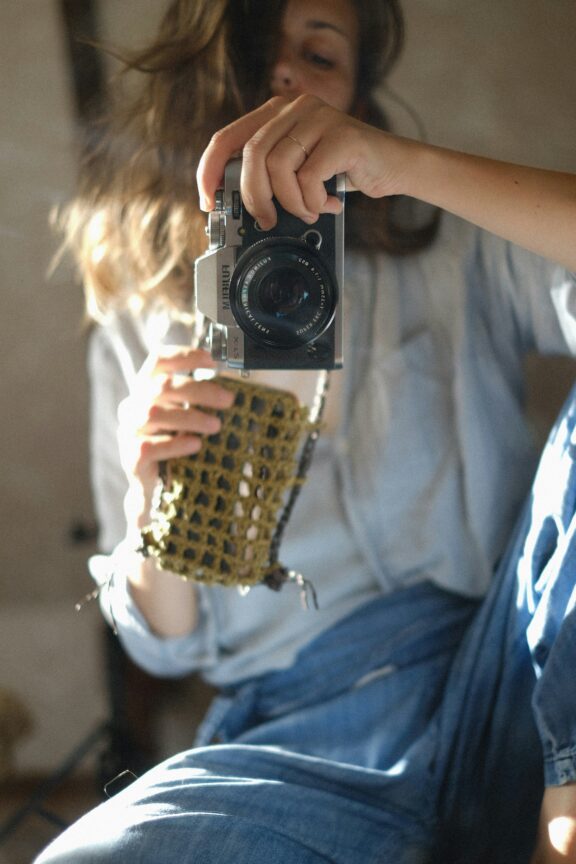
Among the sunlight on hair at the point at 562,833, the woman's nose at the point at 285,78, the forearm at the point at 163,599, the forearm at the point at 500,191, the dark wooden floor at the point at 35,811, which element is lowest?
the dark wooden floor at the point at 35,811

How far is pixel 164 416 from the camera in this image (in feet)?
1.76

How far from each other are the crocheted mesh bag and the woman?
2cm

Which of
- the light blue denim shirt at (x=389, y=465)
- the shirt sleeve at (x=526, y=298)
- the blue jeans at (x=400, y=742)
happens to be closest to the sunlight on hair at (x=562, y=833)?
the blue jeans at (x=400, y=742)

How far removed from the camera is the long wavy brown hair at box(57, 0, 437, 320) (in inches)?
19.2

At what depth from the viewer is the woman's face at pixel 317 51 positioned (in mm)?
478

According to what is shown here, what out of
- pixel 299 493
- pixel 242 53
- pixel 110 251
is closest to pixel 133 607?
pixel 299 493

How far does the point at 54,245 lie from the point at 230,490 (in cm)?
21

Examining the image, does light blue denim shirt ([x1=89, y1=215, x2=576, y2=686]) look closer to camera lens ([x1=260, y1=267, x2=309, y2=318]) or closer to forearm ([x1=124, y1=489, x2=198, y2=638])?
forearm ([x1=124, y1=489, x2=198, y2=638])

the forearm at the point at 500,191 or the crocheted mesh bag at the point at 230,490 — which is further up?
the forearm at the point at 500,191

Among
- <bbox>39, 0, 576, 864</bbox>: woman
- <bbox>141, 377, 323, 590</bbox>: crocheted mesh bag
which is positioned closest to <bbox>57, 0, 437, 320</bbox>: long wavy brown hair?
<bbox>39, 0, 576, 864</bbox>: woman

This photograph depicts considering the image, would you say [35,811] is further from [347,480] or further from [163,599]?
[347,480]

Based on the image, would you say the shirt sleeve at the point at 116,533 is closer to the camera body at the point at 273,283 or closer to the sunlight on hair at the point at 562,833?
the camera body at the point at 273,283

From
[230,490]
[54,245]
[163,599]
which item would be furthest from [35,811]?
[54,245]

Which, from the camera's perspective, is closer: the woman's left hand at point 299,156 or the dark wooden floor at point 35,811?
the woman's left hand at point 299,156
